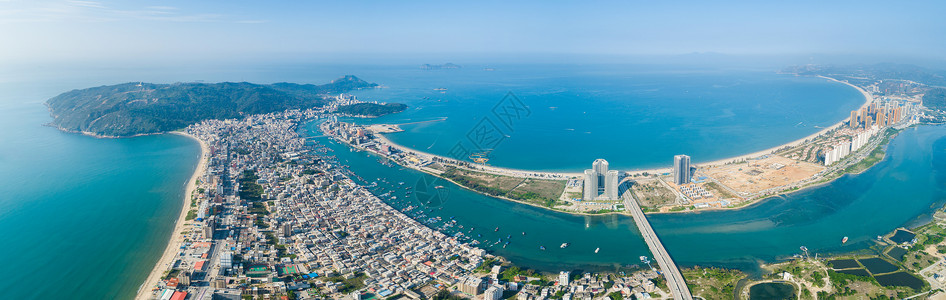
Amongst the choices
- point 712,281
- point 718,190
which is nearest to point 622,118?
point 718,190

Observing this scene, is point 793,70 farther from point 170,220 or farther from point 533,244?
point 170,220

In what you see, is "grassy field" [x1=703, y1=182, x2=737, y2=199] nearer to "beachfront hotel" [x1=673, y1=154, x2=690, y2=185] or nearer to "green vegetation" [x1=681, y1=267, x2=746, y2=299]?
"beachfront hotel" [x1=673, y1=154, x2=690, y2=185]

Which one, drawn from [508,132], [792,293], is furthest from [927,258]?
[508,132]

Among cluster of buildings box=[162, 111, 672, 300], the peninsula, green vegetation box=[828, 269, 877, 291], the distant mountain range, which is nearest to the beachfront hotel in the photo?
the peninsula

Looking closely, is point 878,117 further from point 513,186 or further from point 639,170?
point 513,186

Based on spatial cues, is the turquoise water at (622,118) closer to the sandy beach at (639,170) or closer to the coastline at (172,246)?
the sandy beach at (639,170)

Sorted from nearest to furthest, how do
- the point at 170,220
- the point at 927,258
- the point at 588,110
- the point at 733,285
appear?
1. the point at 733,285
2. the point at 927,258
3. the point at 170,220
4. the point at 588,110
